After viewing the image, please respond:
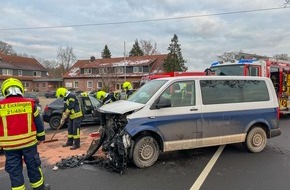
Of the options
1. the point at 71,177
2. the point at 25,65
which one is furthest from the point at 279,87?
the point at 25,65

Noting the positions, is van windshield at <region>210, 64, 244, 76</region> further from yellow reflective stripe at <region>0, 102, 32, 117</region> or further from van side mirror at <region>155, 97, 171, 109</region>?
yellow reflective stripe at <region>0, 102, 32, 117</region>

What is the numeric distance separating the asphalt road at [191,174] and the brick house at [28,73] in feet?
196

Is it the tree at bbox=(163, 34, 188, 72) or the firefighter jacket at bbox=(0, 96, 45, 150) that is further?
the tree at bbox=(163, 34, 188, 72)

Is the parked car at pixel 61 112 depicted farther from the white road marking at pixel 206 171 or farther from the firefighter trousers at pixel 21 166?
the firefighter trousers at pixel 21 166

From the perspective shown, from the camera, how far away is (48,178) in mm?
5457

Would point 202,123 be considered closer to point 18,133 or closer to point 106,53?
point 18,133

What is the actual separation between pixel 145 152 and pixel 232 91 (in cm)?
262

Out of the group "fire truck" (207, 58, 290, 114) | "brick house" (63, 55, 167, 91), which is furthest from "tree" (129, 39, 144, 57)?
"fire truck" (207, 58, 290, 114)

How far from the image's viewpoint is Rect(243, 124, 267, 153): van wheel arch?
23.5 feet

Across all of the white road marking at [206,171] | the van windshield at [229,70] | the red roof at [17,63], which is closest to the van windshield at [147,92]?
the white road marking at [206,171]

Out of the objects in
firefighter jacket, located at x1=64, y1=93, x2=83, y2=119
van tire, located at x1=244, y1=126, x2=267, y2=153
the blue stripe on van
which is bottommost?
van tire, located at x1=244, y1=126, x2=267, y2=153

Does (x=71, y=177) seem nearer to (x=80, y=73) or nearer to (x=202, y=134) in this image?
(x=202, y=134)

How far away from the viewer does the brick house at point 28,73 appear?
62.7 metres

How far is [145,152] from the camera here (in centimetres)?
601
